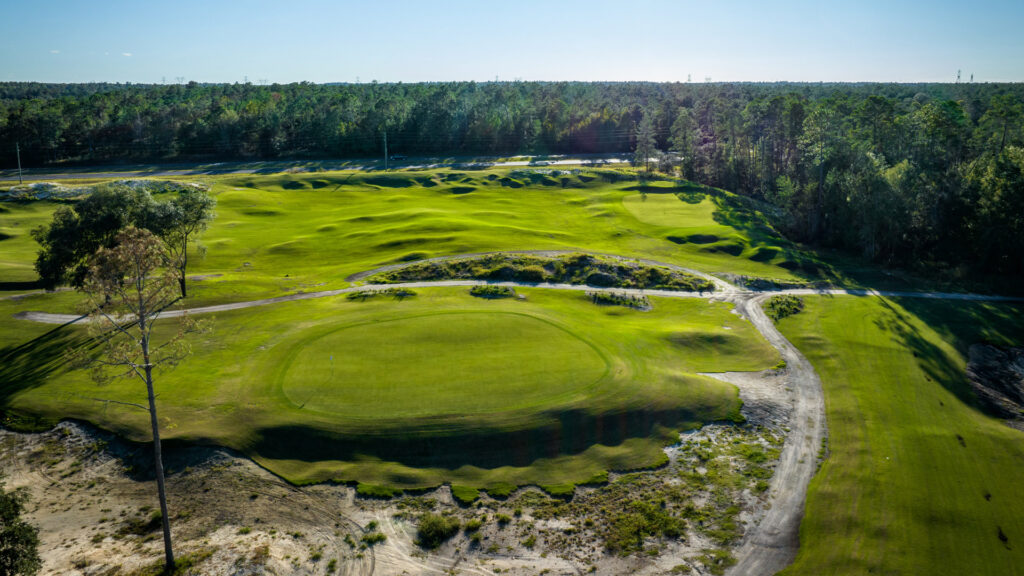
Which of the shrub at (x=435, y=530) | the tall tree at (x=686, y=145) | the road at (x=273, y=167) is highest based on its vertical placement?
the tall tree at (x=686, y=145)

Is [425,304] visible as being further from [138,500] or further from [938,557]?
[938,557]

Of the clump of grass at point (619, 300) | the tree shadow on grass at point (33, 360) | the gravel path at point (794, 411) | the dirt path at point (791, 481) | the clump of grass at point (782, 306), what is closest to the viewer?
the dirt path at point (791, 481)

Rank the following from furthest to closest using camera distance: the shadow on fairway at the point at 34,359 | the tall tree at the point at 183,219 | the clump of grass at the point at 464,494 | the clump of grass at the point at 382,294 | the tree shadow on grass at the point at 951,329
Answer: the clump of grass at the point at 382,294
the tall tree at the point at 183,219
the tree shadow on grass at the point at 951,329
the shadow on fairway at the point at 34,359
the clump of grass at the point at 464,494

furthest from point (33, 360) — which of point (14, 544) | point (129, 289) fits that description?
point (129, 289)

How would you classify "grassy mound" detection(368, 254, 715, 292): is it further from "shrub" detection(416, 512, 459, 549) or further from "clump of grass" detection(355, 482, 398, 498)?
"shrub" detection(416, 512, 459, 549)

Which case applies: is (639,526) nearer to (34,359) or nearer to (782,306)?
(782,306)

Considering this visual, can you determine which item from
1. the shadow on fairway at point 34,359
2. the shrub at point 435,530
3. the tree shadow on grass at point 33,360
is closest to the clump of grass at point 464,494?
the shrub at point 435,530

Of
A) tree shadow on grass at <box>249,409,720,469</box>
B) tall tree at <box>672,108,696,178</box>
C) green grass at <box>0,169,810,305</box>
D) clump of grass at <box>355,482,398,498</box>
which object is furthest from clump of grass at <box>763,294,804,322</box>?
tall tree at <box>672,108,696,178</box>

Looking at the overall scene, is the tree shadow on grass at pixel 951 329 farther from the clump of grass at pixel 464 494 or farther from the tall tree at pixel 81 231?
the tall tree at pixel 81 231
